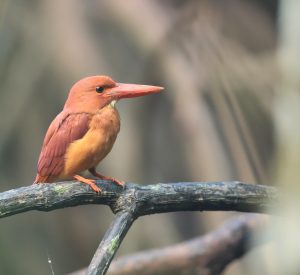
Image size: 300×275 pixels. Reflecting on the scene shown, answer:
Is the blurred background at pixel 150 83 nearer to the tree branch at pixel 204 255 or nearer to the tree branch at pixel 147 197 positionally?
the tree branch at pixel 204 255

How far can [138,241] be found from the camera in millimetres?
4605

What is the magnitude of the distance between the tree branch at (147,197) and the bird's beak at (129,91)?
0.23m

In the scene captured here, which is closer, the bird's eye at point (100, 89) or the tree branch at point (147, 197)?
the tree branch at point (147, 197)

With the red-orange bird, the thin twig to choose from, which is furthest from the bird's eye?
the thin twig

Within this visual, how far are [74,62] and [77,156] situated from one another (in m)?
2.39

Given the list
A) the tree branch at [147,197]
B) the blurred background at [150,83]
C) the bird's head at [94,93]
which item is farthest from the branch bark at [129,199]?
the blurred background at [150,83]

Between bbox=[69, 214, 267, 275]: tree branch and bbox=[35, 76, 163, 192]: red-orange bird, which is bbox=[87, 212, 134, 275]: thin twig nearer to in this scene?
bbox=[35, 76, 163, 192]: red-orange bird

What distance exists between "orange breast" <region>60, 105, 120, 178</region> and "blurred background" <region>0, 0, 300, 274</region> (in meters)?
1.47

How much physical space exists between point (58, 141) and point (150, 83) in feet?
7.48

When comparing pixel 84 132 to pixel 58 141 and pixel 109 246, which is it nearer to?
pixel 58 141

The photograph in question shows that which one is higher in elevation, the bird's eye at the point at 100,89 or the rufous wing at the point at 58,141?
the bird's eye at the point at 100,89

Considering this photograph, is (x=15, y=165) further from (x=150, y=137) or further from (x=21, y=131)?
(x=150, y=137)

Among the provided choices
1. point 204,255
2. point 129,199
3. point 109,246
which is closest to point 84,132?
point 129,199

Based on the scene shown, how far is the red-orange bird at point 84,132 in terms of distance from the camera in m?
2.00
